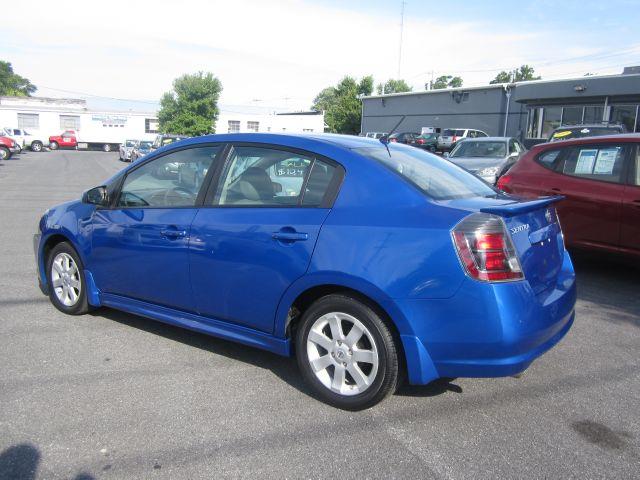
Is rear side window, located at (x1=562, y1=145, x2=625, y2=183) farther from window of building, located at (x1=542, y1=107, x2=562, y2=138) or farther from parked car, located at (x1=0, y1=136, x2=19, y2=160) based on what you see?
parked car, located at (x1=0, y1=136, x2=19, y2=160)

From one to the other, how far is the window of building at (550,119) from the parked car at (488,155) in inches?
718

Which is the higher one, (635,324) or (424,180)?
(424,180)

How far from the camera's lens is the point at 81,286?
4.94m

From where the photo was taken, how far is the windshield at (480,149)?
14.2 meters

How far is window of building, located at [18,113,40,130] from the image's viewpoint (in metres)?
55.6

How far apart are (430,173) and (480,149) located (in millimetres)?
11286

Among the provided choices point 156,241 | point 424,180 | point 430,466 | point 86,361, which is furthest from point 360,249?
point 86,361

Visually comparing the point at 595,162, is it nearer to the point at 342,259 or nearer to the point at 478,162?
the point at 342,259

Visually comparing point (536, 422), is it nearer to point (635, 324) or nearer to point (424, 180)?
point (424, 180)

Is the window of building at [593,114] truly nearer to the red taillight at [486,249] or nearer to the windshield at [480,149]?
the windshield at [480,149]

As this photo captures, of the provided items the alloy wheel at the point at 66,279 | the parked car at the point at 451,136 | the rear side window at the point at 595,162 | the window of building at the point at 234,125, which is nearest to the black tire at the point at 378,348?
the alloy wheel at the point at 66,279

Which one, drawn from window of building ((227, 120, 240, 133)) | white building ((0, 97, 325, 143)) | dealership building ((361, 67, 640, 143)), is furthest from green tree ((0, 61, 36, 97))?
dealership building ((361, 67, 640, 143))

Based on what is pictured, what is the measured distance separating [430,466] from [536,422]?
0.83 meters

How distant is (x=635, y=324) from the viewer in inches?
199
